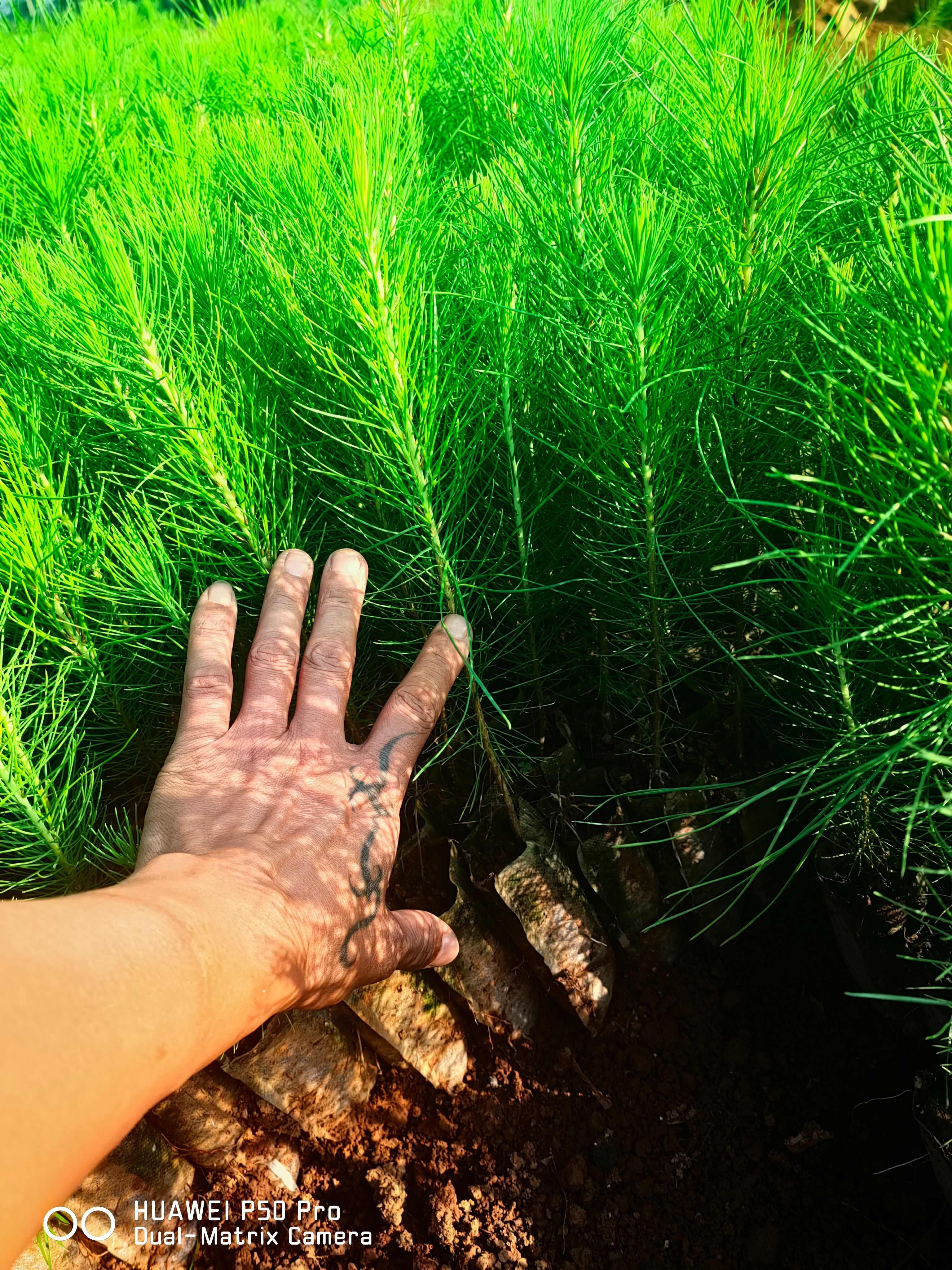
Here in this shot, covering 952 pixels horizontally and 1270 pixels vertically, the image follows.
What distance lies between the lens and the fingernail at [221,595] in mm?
1077

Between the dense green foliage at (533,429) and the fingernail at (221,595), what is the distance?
0.03 m

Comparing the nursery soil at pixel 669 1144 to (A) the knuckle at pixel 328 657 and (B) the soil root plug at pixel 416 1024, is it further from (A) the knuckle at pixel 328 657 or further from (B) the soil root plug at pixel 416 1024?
(A) the knuckle at pixel 328 657

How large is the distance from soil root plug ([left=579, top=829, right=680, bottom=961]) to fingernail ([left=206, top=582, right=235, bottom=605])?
1.98ft

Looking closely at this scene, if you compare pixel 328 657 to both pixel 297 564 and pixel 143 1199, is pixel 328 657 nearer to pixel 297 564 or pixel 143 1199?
pixel 297 564

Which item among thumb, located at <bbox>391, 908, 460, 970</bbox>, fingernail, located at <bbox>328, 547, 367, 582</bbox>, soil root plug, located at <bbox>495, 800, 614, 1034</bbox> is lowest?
soil root plug, located at <bbox>495, 800, 614, 1034</bbox>

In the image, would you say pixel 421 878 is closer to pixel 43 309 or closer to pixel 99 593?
pixel 99 593

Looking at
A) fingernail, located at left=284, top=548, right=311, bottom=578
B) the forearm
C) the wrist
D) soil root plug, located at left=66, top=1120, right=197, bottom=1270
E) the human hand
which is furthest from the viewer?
fingernail, located at left=284, top=548, right=311, bottom=578

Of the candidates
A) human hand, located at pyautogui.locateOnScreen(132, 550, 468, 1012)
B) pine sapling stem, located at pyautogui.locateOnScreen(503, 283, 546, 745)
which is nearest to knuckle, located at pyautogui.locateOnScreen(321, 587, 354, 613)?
human hand, located at pyautogui.locateOnScreen(132, 550, 468, 1012)

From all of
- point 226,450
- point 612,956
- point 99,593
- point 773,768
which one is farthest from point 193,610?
point 773,768

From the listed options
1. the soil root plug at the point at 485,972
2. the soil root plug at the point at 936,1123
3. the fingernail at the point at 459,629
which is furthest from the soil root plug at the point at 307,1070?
the soil root plug at the point at 936,1123

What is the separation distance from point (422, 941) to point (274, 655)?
0.41 meters

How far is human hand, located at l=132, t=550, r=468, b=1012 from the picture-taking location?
858 millimetres

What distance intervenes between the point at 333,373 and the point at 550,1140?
39.9 inches

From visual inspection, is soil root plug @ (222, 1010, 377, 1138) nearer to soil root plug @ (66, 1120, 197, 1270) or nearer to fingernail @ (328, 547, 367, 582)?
soil root plug @ (66, 1120, 197, 1270)
